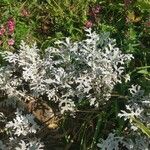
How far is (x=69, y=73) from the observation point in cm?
361

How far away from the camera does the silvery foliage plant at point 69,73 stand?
138 inches

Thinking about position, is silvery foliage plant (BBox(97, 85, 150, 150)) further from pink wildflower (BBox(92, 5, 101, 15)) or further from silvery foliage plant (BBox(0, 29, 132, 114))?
pink wildflower (BBox(92, 5, 101, 15))

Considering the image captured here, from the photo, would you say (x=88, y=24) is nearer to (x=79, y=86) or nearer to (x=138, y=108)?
(x=79, y=86)

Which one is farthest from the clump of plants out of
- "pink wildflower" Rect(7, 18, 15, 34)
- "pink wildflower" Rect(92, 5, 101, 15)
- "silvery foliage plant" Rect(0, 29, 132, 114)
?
"pink wildflower" Rect(92, 5, 101, 15)

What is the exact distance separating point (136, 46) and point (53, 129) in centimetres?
104

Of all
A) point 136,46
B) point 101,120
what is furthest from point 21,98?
point 136,46

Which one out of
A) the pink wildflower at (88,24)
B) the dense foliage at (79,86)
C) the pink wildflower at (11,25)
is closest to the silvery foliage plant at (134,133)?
the dense foliage at (79,86)

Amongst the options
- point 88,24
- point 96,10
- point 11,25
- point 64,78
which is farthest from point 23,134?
point 96,10

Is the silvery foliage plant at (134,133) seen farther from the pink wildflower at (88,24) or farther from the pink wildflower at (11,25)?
the pink wildflower at (11,25)

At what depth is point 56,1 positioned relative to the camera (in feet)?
15.2

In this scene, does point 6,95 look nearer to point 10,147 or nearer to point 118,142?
point 10,147

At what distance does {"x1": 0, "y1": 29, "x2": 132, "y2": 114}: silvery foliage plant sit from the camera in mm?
3514

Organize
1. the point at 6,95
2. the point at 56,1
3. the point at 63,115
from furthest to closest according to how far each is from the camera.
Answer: the point at 56,1, the point at 6,95, the point at 63,115

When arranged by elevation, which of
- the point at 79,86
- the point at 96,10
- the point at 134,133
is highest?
the point at 96,10
